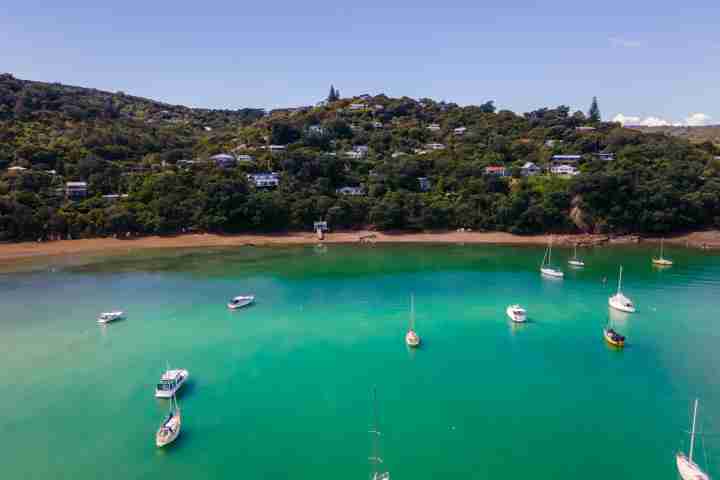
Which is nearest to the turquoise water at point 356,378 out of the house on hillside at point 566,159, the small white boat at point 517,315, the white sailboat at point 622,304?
the small white boat at point 517,315

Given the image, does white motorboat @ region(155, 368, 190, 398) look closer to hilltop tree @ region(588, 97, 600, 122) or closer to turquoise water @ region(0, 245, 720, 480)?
turquoise water @ region(0, 245, 720, 480)

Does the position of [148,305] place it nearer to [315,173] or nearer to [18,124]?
[315,173]

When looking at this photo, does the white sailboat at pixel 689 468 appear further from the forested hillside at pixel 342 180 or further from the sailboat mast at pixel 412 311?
the forested hillside at pixel 342 180

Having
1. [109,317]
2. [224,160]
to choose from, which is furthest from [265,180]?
[109,317]

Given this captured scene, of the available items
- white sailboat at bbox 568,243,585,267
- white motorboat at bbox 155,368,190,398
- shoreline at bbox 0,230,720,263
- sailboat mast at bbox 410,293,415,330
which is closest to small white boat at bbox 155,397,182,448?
white motorboat at bbox 155,368,190,398

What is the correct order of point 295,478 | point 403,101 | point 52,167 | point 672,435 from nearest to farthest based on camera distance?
point 295,478
point 672,435
point 52,167
point 403,101

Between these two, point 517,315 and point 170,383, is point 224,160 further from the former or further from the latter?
point 170,383

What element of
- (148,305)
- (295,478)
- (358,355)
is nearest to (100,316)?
Result: (148,305)
